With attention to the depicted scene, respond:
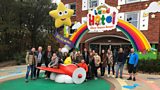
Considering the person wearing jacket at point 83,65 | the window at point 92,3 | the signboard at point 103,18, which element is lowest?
the person wearing jacket at point 83,65

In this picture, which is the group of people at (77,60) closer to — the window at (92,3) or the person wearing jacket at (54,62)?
the person wearing jacket at (54,62)

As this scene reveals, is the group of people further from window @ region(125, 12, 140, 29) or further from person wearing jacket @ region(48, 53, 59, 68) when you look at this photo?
window @ region(125, 12, 140, 29)

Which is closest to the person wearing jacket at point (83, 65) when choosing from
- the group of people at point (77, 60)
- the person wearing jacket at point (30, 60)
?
the group of people at point (77, 60)

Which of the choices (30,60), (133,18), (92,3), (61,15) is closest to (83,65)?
(30,60)

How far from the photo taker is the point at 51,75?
11.3m

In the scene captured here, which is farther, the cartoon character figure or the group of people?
the cartoon character figure

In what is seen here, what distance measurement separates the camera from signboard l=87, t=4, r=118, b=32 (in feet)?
52.3

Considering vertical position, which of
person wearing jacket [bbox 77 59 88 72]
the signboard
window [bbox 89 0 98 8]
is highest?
window [bbox 89 0 98 8]

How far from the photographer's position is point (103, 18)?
54.5ft

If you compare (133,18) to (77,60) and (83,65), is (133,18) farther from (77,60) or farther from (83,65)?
(83,65)

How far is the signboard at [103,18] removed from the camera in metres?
15.9

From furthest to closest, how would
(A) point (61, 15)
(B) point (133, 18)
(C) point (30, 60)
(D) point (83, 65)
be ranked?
(B) point (133, 18) < (A) point (61, 15) < (D) point (83, 65) < (C) point (30, 60)

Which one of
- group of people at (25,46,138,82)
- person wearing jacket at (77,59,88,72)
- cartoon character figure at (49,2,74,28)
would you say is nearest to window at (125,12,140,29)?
cartoon character figure at (49,2,74,28)

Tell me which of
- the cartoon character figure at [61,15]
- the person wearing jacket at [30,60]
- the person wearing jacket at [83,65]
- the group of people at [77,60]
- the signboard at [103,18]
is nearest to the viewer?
the person wearing jacket at [30,60]
